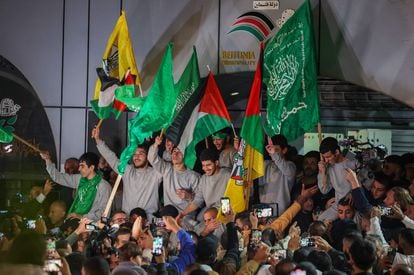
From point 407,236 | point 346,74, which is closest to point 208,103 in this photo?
point 346,74

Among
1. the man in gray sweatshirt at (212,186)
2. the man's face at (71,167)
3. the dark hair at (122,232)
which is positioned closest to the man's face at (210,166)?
the man in gray sweatshirt at (212,186)

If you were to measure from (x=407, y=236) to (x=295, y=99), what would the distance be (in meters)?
4.64

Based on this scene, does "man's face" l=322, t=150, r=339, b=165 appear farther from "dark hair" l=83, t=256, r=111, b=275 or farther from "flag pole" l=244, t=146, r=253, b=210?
"dark hair" l=83, t=256, r=111, b=275

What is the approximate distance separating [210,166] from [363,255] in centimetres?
556

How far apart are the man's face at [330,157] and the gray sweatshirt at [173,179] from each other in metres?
2.06

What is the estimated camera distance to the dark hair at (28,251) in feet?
21.8

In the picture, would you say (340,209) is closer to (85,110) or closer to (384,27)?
(384,27)

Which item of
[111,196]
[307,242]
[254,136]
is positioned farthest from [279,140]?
[307,242]

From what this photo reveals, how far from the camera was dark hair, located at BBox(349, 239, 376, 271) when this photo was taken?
323 inches

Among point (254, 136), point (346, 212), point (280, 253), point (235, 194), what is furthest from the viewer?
point (254, 136)

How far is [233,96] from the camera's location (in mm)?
16750

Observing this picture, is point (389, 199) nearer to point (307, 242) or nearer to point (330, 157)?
point (307, 242)

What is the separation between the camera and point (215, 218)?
11680mm

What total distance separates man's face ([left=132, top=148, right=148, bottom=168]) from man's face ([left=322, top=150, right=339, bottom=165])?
2793mm
